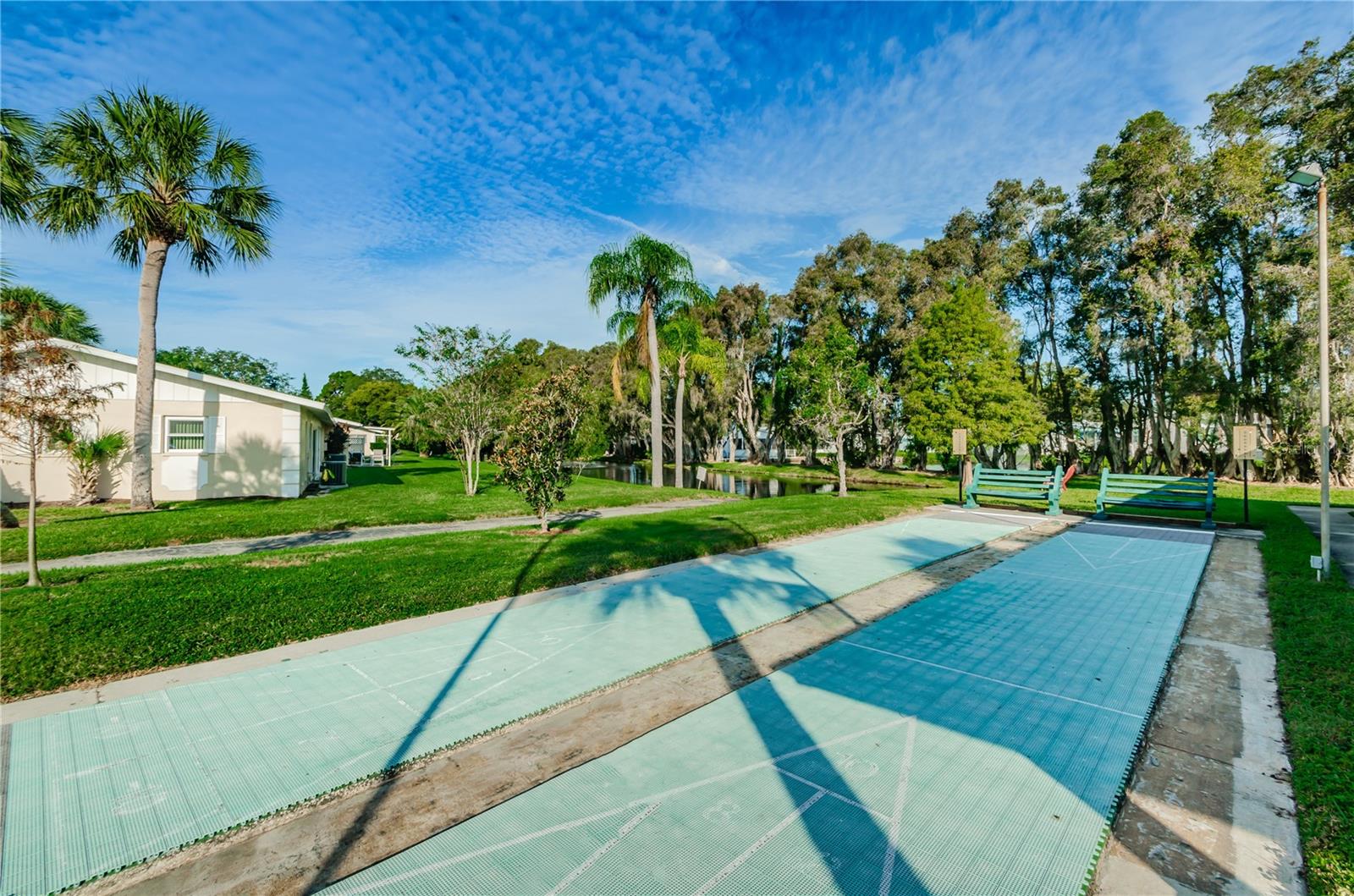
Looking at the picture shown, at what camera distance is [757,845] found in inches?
109

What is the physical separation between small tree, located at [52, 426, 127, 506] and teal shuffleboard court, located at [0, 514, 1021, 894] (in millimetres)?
13227

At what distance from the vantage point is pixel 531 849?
2.74 m

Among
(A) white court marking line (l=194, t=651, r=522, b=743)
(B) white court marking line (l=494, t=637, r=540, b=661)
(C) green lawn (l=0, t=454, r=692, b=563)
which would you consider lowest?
(A) white court marking line (l=194, t=651, r=522, b=743)

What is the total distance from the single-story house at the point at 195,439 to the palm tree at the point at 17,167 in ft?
9.26

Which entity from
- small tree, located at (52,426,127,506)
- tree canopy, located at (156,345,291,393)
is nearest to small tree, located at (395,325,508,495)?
small tree, located at (52,426,127,506)

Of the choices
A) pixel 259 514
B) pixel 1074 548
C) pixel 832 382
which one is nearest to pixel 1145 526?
pixel 1074 548

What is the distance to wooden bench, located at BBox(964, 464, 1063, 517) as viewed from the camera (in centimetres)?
1427

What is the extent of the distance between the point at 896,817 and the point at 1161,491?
48.5 feet

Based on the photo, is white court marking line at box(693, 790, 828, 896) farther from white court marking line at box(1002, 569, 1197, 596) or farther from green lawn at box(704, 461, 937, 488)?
green lawn at box(704, 461, 937, 488)

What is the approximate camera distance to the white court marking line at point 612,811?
103 inches

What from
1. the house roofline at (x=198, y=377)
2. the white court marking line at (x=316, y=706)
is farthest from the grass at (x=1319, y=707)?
the house roofline at (x=198, y=377)

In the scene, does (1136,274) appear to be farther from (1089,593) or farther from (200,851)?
(200,851)

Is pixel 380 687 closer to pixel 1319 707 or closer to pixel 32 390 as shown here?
pixel 32 390

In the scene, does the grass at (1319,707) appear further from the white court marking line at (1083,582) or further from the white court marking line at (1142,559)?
the white court marking line at (1142,559)
